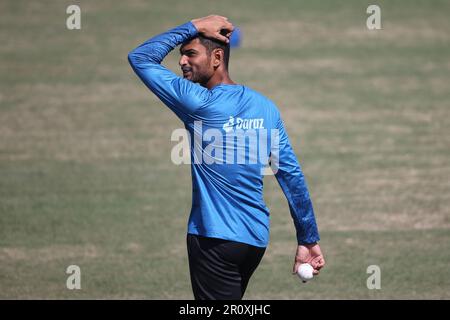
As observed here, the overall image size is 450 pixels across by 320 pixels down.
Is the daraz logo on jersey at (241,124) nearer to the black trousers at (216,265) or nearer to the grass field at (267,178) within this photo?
the black trousers at (216,265)

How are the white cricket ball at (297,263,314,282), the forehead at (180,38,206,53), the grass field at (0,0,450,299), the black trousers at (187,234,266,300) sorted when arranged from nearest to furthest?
the black trousers at (187,234,266,300) → the forehead at (180,38,206,53) → the white cricket ball at (297,263,314,282) → the grass field at (0,0,450,299)

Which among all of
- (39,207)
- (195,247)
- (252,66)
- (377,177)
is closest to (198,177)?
(195,247)

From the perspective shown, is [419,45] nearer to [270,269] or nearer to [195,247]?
[270,269]

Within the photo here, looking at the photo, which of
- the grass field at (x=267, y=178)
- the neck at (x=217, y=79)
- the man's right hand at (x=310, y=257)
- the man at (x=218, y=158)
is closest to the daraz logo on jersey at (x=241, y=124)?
the man at (x=218, y=158)

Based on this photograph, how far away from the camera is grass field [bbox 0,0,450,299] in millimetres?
10047

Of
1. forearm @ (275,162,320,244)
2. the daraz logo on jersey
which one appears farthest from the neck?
forearm @ (275,162,320,244)

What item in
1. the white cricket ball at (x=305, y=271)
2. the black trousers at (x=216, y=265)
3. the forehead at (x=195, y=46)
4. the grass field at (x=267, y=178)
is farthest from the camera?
the grass field at (x=267, y=178)

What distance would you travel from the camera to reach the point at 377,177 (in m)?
13.5

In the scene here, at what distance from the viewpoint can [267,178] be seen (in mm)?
13508

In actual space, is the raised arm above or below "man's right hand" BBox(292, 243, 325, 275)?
above

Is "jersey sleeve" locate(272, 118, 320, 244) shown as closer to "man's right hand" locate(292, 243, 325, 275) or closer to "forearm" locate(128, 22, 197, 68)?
"man's right hand" locate(292, 243, 325, 275)

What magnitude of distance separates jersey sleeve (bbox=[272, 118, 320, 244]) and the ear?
564mm

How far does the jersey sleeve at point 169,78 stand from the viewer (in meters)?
6.04

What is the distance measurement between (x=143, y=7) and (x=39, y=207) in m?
10.8
